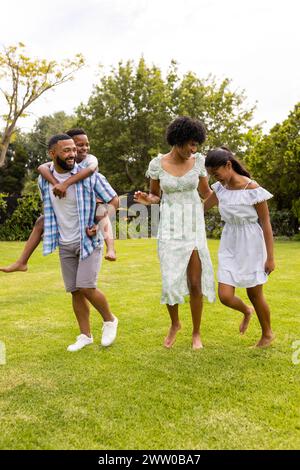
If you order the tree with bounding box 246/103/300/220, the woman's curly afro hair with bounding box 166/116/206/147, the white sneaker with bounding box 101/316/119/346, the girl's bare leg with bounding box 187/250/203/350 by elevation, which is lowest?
the white sneaker with bounding box 101/316/119/346

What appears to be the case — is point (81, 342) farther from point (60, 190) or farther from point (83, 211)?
point (60, 190)

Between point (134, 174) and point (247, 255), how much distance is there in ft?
98.2

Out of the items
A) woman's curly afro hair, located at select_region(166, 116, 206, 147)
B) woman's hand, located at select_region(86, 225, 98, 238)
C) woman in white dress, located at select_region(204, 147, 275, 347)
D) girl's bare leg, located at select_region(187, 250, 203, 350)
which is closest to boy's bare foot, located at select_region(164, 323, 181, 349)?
girl's bare leg, located at select_region(187, 250, 203, 350)

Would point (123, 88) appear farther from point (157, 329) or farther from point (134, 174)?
point (157, 329)

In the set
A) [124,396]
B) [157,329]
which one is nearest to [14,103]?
[157,329]

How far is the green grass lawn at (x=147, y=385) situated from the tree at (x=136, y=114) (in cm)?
2647

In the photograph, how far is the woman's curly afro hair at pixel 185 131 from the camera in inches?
160

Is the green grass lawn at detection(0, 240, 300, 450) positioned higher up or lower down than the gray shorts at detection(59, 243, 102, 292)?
lower down

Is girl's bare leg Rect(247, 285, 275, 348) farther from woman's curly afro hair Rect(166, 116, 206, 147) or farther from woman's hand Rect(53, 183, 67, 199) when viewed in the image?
woman's hand Rect(53, 183, 67, 199)

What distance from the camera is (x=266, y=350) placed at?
4.14m

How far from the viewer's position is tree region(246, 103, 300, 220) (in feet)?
60.3

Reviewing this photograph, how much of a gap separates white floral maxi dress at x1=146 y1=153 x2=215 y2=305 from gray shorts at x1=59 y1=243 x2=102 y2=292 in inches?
24.7

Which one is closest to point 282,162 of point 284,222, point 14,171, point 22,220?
point 284,222

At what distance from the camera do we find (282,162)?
19.1 meters
